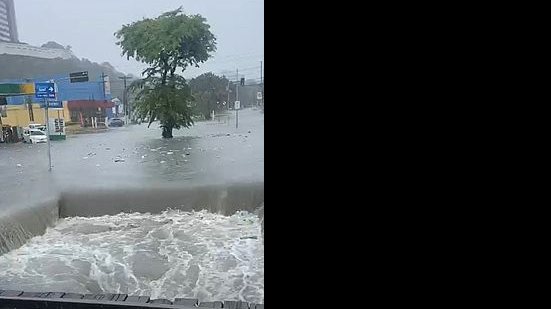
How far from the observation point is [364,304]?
1.77 feet

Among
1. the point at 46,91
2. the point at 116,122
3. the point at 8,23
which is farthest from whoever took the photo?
the point at 116,122

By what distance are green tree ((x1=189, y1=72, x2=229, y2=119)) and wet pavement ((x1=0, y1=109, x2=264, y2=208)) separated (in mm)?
80

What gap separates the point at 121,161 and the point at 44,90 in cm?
42

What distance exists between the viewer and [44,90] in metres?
1.55

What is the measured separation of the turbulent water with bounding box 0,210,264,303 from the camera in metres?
1.37

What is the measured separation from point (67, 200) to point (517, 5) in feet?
5.81

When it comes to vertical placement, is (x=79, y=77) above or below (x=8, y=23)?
below

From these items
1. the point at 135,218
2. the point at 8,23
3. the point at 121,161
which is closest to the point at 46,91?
the point at 8,23

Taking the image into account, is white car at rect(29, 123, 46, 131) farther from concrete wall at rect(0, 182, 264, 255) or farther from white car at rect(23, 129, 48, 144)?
concrete wall at rect(0, 182, 264, 255)

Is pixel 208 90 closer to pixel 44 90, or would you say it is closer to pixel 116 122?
pixel 116 122

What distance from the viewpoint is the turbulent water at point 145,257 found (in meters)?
1.37

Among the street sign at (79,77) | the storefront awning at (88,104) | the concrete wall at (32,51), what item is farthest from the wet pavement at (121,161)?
the concrete wall at (32,51)

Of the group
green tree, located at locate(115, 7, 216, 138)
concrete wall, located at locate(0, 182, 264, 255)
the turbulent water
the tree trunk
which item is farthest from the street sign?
the turbulent water

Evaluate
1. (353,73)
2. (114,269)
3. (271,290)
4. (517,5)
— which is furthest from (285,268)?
(114,269)
